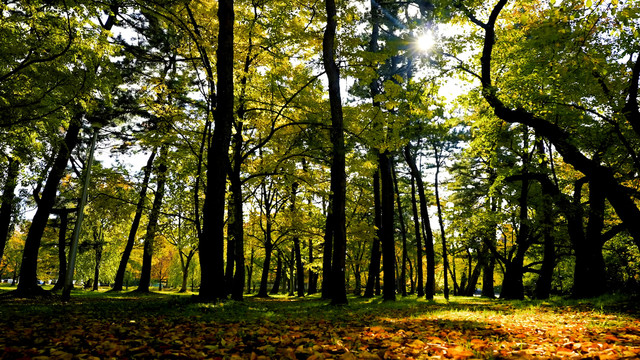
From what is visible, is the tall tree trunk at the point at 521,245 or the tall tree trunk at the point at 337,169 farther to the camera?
the tall tree trunk at the point at 521,245

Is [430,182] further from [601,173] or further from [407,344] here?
[407,344]

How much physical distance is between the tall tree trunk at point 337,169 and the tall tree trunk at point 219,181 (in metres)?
3.07

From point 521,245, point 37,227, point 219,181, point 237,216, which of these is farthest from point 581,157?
point 37,227

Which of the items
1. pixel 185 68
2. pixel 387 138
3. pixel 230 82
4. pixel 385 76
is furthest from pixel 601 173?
pixel 185 68

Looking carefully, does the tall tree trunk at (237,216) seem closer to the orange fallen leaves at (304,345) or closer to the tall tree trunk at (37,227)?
the orange fallen leaves at (304,345)

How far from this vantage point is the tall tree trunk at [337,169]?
9.54 m

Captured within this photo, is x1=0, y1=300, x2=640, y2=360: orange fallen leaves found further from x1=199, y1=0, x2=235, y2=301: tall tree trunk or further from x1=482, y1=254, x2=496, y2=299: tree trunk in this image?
x1=482, y1=254, x2=496, y2=299: tree trunk

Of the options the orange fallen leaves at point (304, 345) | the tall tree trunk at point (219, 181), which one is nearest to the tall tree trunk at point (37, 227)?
the tall tree trunk at point (219, 181)

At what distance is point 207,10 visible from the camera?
10.9 meters

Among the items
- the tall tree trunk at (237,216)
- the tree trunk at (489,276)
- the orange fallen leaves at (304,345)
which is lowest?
the tree trunk at (489,276)

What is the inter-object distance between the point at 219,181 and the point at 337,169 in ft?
11.8

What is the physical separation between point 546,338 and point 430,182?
915 inches

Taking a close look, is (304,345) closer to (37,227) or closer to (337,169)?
(337,169)

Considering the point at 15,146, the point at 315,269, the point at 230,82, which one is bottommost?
the point at 315,269
